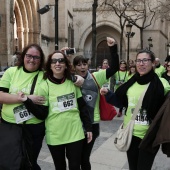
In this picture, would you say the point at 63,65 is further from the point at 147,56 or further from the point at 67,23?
the point at 67,23

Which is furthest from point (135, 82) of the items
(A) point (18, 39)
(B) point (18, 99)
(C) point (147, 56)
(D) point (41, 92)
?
(A) point (18, 39)

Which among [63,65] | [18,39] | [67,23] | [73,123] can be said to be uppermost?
[67,23]

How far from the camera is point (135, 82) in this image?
12.4 feet

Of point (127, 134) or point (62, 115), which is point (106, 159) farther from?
point (62, 115)

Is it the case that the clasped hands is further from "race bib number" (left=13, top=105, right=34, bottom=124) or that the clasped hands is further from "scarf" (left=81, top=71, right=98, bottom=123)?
"scarf" (left=81, top=71, right=98, bottom=123)

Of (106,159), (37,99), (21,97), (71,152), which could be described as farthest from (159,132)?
(106,159)

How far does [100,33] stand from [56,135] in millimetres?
38986

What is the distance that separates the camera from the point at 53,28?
3281 cm

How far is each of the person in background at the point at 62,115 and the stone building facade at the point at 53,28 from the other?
610 inches

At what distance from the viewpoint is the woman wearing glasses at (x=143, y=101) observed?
3.57 m

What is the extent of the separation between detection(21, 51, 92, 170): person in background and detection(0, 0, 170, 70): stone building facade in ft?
50.8

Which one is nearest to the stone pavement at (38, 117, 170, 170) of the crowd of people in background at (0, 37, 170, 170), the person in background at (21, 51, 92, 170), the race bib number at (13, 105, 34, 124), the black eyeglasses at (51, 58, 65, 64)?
the crowd of people in background at (0, 37, 170, 170)

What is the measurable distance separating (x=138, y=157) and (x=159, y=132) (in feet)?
1.61

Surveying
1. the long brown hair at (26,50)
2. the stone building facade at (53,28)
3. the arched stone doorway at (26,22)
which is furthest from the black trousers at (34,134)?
the arched stone doorway at (26,22)
